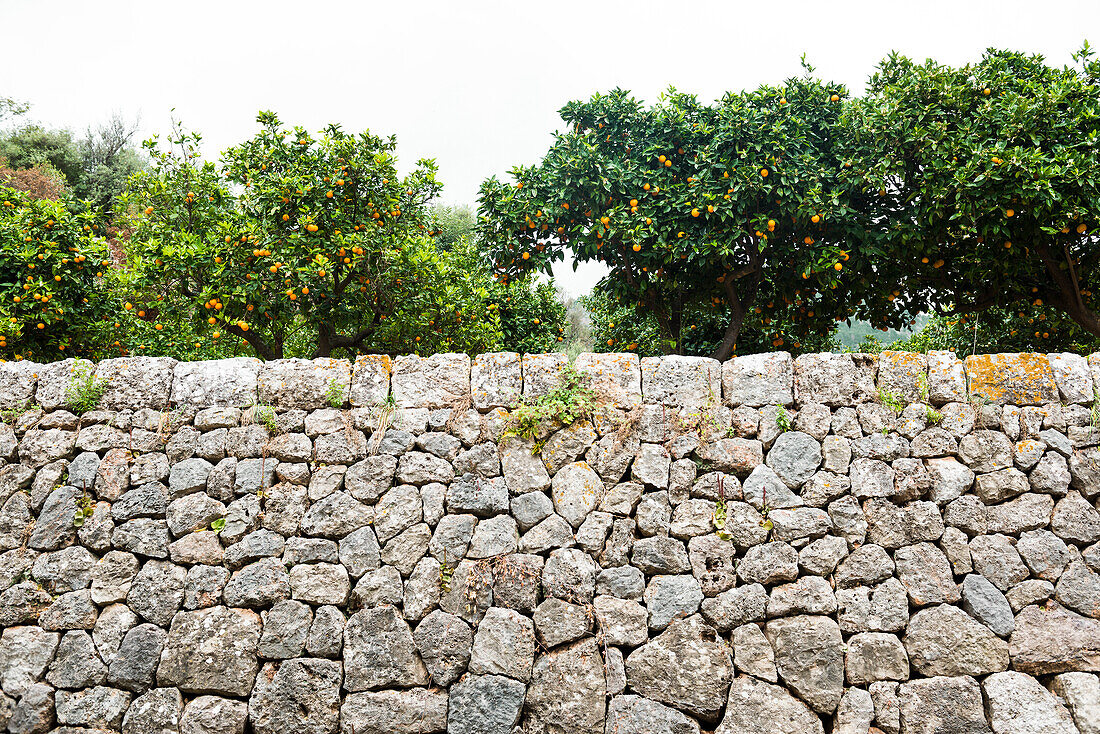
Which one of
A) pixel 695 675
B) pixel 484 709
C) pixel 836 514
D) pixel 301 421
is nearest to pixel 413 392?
pixel 301 421

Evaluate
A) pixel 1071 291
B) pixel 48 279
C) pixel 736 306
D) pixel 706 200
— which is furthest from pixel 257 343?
pixel 1071 291

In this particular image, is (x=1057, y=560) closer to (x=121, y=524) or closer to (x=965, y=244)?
(x=965, y=244)

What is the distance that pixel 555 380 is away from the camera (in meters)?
4.17

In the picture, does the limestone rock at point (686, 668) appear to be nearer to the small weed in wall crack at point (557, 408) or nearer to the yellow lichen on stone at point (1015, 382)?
the small weed in wall crack at point (557, 408)

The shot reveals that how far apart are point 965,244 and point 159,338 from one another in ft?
29.0

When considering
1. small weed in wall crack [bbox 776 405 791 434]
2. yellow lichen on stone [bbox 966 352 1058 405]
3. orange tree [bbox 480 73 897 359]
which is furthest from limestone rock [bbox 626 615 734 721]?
orange tree [bbox 480 73 897 359]

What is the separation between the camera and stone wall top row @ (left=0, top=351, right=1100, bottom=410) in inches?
160

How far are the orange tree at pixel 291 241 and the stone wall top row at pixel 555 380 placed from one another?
1340 millimetres

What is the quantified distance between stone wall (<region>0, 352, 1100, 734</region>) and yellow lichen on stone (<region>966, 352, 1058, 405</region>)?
0.7 inches

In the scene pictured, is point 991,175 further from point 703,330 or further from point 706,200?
point 703,330

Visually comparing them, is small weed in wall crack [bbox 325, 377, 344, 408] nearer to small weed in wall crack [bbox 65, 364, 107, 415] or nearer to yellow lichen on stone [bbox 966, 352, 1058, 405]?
small weed in wall crack [bbox 65, 364, 107, 415]

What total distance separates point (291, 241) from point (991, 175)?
5.65 metres

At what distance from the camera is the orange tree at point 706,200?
17.6ft

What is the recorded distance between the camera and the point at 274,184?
19.2ft
